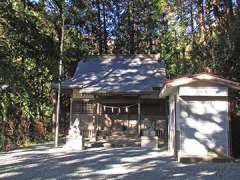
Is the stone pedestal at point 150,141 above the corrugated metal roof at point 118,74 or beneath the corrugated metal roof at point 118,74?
beneath

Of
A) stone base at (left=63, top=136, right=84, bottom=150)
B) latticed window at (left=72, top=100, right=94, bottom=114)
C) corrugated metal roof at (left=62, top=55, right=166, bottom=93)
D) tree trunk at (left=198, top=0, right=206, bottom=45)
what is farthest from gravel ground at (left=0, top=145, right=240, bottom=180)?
tree trunk at (left=198, top=0, right=206, bottom=45)

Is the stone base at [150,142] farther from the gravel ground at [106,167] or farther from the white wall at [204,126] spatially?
the white wall at [204,126]

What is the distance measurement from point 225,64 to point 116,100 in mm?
6383

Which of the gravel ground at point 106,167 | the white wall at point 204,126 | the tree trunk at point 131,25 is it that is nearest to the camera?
the gravel ground at point 106,167

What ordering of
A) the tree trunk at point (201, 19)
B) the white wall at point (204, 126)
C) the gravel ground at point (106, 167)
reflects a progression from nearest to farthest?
the gravel ground at point (106, 167) → the white wall at point (204, 126) → the tree trunk at point (201, 19)

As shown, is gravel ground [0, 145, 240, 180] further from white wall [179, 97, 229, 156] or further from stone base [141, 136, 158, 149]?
stone base [141, 136, 158, 149]

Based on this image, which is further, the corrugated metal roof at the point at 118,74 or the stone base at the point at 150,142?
the corrugated metal roof at the point at 118,74

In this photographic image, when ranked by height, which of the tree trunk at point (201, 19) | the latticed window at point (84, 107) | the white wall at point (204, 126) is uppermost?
the tree trunk at point (201, 19)

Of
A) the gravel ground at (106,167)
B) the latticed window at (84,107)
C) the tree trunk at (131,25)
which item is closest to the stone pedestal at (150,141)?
the gravel ground at (106,167)

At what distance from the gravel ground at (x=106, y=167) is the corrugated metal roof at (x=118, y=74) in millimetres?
6155

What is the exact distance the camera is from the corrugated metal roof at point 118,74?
22078 mm

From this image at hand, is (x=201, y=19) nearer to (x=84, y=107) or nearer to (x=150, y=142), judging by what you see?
(x=84, y=107)

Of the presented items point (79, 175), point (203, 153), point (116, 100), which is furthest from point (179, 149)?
point (116, 100)

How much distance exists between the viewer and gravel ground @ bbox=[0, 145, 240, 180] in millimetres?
11258
